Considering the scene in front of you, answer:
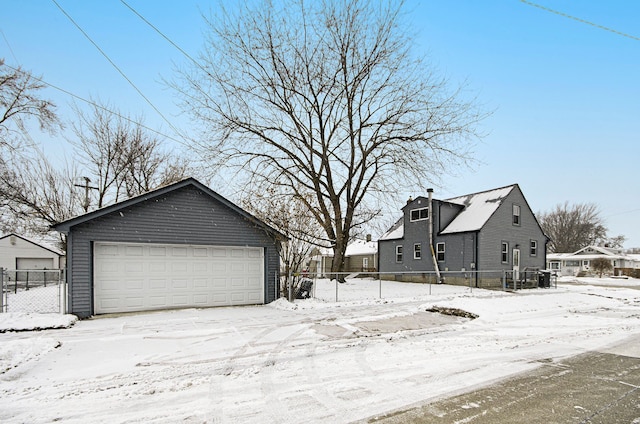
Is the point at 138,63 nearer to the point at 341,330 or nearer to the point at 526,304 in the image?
the point at 341,330

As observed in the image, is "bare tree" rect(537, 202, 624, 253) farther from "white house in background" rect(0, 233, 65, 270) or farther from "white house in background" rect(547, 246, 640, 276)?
"white house in background" rect(0, 233, 65, 270)

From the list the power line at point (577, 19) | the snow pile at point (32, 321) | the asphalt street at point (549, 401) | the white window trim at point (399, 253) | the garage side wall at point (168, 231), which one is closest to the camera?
the asphalt street at point (549, 401)

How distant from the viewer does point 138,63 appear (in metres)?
12.9

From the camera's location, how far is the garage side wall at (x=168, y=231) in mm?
10055

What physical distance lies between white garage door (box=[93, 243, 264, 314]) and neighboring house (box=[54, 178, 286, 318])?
1.0 inches

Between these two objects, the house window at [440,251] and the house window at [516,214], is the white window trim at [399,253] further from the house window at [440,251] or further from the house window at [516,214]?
the house window at [516,214]

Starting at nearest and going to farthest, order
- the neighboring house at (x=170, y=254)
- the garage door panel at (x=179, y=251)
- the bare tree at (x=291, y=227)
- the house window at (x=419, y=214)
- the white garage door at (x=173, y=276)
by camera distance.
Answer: the neighboring house at (x=170, y=254), the white garage door at (x=173, y=276), the garage door panel at (x=179, y=251), the bare tree at (x=291, y=227), the house window at (x=419, y=214)

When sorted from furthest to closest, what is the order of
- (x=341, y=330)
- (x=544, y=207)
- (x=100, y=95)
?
(x=544, y=207) < (x=100, y=95) < (x=341, y=330)

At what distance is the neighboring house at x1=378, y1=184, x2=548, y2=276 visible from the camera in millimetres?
20547

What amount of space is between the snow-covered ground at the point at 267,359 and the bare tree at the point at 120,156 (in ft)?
57.8

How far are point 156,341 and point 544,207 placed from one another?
2831 inches

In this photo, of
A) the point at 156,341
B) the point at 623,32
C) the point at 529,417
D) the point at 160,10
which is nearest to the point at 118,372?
the point at 156,341

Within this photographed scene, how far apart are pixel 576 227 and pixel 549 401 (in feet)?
220

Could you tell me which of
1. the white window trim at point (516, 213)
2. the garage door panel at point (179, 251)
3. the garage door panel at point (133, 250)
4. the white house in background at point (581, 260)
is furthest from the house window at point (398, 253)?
the white house in background at point (581, 260)
